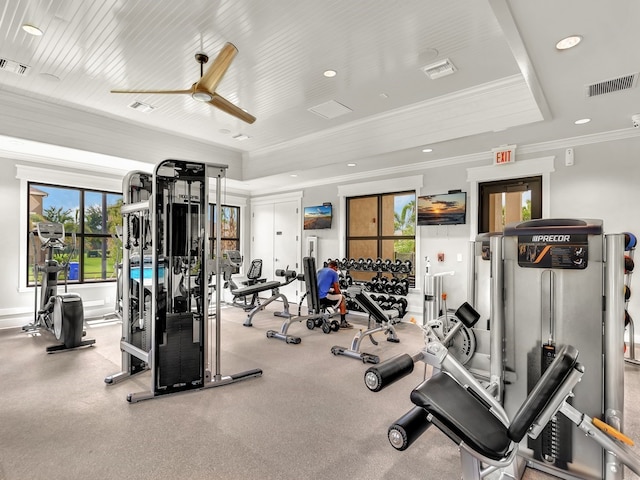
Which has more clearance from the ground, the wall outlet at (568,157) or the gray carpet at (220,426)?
the wall outlet at (568,157)

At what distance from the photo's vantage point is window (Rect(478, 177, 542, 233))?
5117 mm

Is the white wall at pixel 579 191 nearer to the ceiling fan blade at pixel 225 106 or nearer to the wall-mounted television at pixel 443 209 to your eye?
the wall-mounted television at pixel 443 209

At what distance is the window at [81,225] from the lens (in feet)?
19.1

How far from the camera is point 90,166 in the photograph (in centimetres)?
618

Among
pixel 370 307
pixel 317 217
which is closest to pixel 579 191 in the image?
pixel 370 307

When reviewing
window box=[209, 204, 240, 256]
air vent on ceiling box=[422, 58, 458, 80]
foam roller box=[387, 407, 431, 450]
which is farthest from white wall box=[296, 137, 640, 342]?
window box=[209, 204, 240, 256]

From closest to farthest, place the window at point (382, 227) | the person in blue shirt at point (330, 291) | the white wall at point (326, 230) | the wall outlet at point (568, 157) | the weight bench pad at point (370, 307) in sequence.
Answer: the weight bench pad at point (370, 307)
the wall outlet at point (568, 157)
the person in blue shirt at point (330, 291)
the window at point (382, 227)
the white wall at point (326, 230)

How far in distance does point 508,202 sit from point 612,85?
2367 mm

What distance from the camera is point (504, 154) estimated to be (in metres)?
5.06

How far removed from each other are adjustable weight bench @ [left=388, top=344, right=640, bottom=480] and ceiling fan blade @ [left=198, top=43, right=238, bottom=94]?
297cm

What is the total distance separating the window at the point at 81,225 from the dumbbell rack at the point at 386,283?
4.14 m

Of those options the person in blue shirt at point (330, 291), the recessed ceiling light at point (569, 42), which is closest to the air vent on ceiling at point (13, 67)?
the person in blue shirt at point (330, 291)

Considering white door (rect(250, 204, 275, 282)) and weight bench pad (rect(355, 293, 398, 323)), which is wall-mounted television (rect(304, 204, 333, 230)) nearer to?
white door (rect(250, 204, 275, 282))

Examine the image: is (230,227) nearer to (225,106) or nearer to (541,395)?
(225,106)
